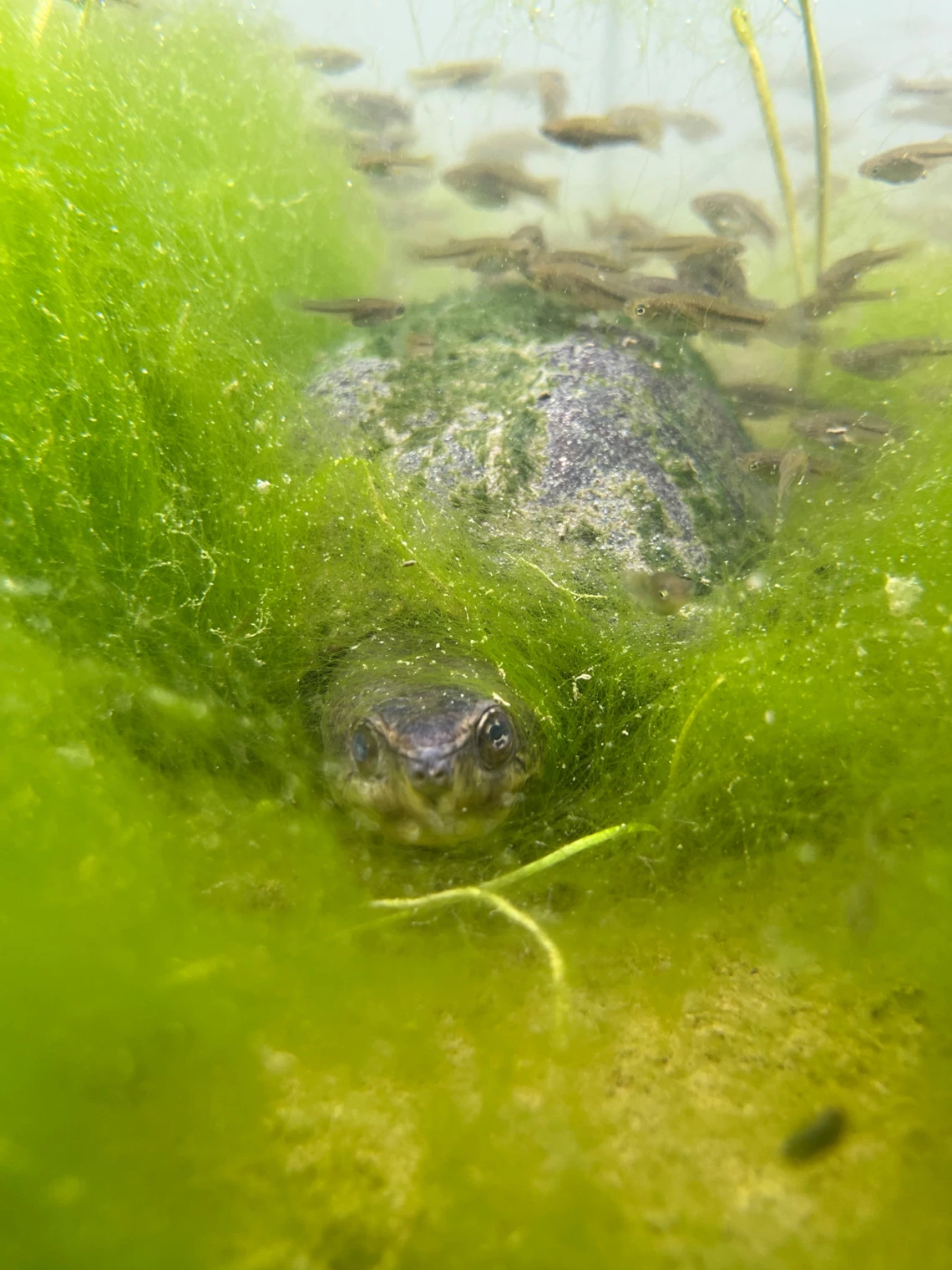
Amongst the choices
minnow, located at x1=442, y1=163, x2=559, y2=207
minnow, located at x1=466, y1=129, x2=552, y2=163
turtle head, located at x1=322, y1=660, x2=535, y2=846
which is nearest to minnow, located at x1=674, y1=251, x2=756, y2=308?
minnow, located at x1=442, y1=163, x2=559, y2=207

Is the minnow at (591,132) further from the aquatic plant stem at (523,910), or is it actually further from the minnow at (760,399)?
the aquatic plant stem at (523,910)

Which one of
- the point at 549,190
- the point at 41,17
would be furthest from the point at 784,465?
the point at 41,17

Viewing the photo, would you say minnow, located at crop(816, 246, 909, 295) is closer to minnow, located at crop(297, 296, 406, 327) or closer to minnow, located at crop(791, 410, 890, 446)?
minnow, located at crop(791, 410, 890, 446)

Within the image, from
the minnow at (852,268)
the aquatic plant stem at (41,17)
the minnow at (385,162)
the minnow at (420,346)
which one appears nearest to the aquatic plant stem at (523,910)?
the minnow at (420,346)

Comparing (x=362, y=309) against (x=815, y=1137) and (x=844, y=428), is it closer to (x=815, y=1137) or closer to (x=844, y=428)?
(x=844, y=428)

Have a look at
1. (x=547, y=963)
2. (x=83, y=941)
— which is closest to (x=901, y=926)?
(x=547, y=963)

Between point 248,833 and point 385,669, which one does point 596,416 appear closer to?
point 385,669
